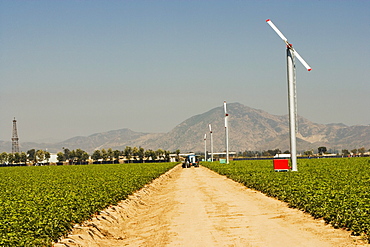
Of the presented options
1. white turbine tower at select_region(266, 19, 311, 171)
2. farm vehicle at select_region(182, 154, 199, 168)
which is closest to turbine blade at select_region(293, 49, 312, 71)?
white turbine tower at select_region(266, 19, 311, 171)

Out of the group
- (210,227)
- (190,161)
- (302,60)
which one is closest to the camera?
(210,227)

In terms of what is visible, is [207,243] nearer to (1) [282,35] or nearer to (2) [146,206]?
(2) [146,206]

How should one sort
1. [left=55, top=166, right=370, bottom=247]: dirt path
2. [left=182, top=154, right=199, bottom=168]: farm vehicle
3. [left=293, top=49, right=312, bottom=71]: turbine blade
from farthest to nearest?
1. [left=182, top=154, right=199, bottom=168]: farm vehicle
2. [left=293, top=49, right=312, bottom=71]: turbine blade
3. [left=55, top=166, right=370, bottom=247]: dirt path

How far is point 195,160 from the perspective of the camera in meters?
122

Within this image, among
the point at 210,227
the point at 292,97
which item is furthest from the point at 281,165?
the point at 210,227

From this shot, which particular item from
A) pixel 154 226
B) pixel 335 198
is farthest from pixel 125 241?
pixel 335 198

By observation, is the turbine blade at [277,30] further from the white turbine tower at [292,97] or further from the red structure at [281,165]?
the red structure at [281,165]

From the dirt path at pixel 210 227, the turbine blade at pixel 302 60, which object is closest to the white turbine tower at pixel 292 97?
the turbine blade at pixel 302 60

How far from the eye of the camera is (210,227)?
20.3 m

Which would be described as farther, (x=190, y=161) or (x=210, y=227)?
(x=190, y=161)

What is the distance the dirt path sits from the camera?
Result: 676 inches

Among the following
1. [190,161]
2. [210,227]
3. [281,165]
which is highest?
[281,165]

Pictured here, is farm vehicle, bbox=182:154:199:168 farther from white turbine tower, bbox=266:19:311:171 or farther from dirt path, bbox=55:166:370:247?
dirt path, bbox=55:166:370:247

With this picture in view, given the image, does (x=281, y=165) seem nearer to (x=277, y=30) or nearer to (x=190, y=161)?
(x=277, y=30)
